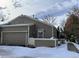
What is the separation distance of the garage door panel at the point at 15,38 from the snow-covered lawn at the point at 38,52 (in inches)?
2.6

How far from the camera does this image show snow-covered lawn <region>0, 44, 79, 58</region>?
185cm

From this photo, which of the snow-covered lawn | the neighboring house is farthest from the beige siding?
the snow-covered lawn

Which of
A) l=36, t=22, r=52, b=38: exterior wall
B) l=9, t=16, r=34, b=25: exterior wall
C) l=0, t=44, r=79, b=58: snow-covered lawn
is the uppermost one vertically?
l=9, t=16, r=34, b=25: exterior wall

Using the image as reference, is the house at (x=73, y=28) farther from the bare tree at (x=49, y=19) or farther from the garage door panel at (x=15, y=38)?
the garage door panel at (x=15, y=38)

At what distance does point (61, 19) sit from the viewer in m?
1.98

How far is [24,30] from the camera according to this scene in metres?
1.86

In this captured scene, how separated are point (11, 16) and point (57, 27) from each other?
2.04 ft

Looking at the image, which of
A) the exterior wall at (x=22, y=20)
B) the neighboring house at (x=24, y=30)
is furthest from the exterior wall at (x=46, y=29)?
the exterior wall at (x=22, y=20)

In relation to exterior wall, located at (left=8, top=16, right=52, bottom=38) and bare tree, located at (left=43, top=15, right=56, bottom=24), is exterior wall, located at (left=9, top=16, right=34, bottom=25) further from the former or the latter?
bare tree, located at (left=43, top=15, right=56, bottom=24)

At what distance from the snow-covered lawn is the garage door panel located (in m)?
0.07

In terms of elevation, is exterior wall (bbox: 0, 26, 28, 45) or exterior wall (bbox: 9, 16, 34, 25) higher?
exterior wall (bbox: 9, 16, 34, 25)

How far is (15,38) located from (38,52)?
34cm

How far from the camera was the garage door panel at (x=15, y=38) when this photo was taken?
187cm

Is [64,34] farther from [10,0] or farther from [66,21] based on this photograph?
[10,0]
